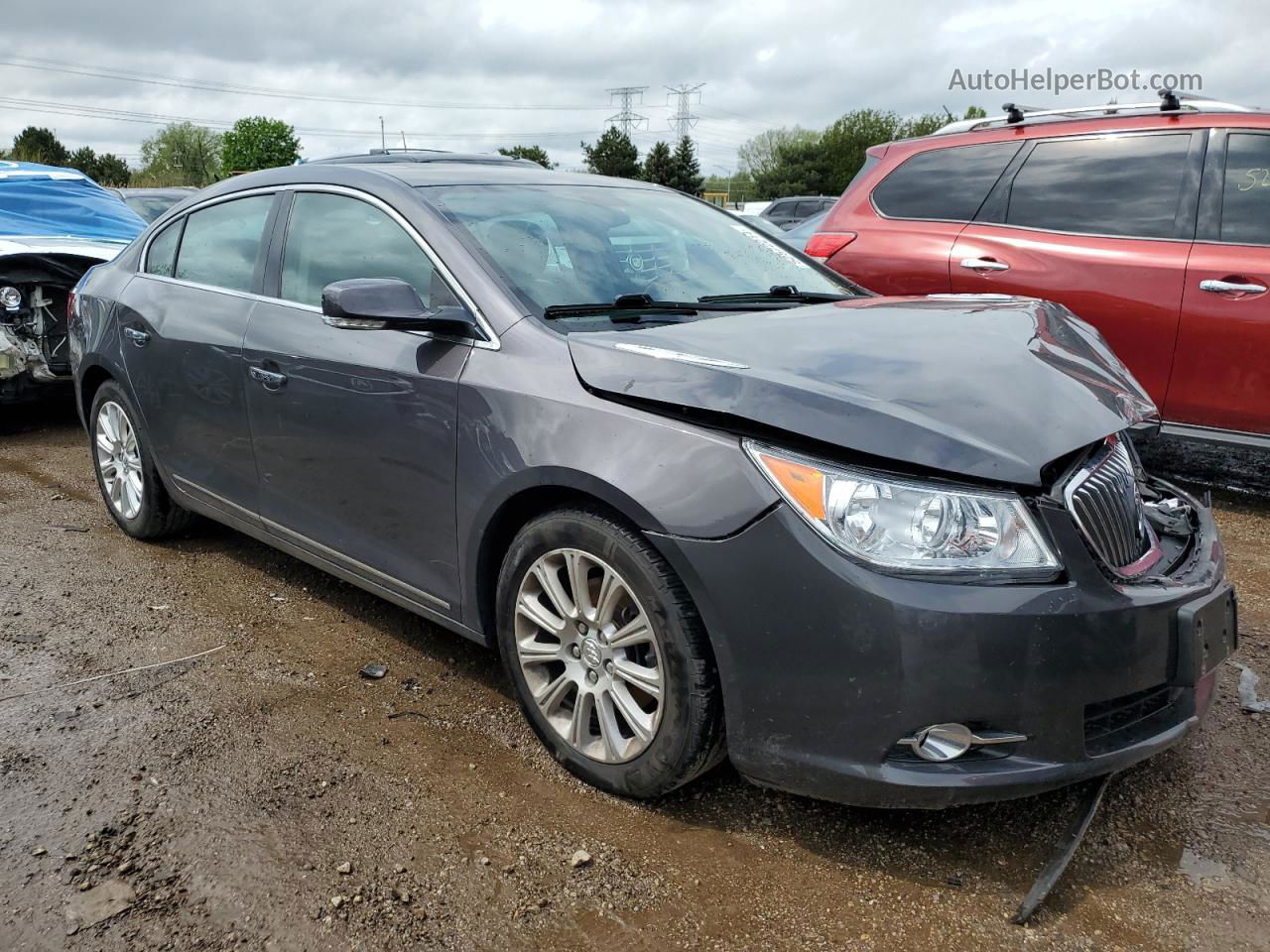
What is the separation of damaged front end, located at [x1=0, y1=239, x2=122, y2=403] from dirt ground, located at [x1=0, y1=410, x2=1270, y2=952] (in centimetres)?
378

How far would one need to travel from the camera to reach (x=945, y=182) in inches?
216

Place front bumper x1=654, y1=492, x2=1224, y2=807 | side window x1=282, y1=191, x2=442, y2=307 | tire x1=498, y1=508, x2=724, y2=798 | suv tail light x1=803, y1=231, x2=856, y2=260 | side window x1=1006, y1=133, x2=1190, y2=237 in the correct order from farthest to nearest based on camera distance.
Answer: suv tail light x1=803, y1=231, x2=856, y2=260, side window x1=1006, y1=133, x2=1190, y2=237, side window x1=282, y1=191, x2=442, y2=307, tire x1=498, y1=508, x2=724, y2=798, front bumper x1=654, y1=492, x2=1224, y2=807

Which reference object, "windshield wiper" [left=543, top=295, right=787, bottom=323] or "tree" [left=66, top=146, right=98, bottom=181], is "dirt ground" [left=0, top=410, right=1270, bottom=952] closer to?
"windshield wiper" [left=543, top=295, right=787, bottom=323]

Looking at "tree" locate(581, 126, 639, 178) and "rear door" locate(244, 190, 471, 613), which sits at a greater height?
"tree" locate(581, 126, 639, 178)

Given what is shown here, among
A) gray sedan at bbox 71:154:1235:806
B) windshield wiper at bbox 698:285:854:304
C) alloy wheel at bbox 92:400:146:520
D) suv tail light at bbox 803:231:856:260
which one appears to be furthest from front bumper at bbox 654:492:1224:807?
suv tail light at bbox 803:231:856:260

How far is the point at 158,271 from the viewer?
4.35m

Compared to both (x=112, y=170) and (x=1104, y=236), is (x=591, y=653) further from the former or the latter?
(x=112, y=170)

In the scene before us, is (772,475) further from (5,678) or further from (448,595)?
(5,678)

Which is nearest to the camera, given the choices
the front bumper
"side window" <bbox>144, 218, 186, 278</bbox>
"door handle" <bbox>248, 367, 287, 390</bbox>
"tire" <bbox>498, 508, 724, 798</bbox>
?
the front bumper

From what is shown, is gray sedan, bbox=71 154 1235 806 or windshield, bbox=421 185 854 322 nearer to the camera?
gray sedan, bbox=71 154 1235 806

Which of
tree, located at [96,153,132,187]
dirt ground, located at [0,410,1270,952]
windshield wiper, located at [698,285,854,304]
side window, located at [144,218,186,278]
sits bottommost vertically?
dirt ground, located at [0,410,1270,952]

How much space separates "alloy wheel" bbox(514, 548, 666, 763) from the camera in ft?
8.05

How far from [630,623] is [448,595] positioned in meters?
0.75

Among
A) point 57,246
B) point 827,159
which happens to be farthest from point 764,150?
point 57,246
